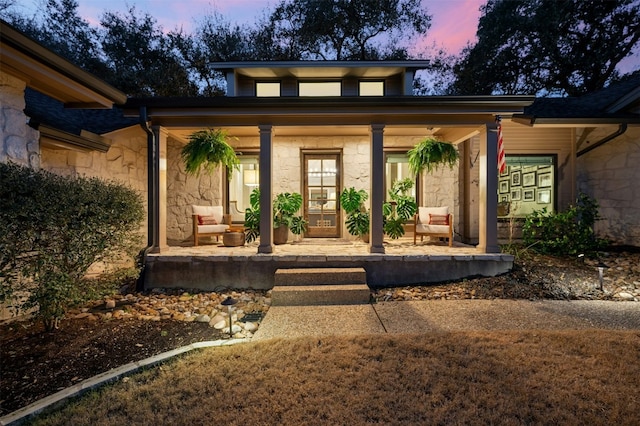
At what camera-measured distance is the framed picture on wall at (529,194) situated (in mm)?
7531

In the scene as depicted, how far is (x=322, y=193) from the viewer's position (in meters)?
7.20

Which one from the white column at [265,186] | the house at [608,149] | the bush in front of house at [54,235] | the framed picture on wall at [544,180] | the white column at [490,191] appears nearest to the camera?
the bush in front of house at [54,235]

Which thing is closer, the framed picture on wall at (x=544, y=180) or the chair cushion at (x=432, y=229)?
the chair cushion at (x=432, y=229)

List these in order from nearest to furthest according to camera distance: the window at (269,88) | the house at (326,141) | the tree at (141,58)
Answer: the house at (326,141) → the window at (269,88) → the tree at (141,58)

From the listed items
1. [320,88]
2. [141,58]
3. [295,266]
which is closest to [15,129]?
[295,266]

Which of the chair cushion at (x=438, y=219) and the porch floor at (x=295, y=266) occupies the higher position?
the chair cushion at (x=438, y=219)

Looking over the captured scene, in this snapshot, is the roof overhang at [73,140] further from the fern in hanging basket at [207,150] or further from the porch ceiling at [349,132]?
the fern in hanging basket at [207,150]

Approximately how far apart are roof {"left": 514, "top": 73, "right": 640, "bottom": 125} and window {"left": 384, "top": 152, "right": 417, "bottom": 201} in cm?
224

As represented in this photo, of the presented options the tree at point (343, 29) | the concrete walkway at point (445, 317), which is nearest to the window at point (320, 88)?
the concrete walkway at point (445, 317)

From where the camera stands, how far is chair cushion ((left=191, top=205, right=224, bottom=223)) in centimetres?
653

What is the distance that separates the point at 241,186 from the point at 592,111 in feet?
24.9

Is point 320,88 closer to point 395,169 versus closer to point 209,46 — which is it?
point 395,169

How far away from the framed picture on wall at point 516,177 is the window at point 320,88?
4.55m

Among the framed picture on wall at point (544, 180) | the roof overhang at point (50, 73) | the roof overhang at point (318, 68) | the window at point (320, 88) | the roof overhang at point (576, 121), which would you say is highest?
the roof overhang at point (318, 68)
